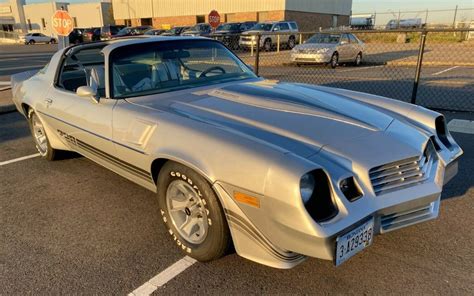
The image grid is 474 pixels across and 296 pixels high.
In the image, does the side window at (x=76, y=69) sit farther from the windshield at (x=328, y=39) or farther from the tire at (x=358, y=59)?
the tire at (x=358, y=59)

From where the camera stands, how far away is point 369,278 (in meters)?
2.54

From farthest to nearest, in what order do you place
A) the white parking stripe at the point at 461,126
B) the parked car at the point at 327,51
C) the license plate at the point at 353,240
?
the parked car at the point at 327,51 → the white parking stripe at the point at 461,126 → the license plate at the point at 353,240

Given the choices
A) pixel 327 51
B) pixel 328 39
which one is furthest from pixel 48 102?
pixel 328 39

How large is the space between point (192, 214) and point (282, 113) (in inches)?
39.9

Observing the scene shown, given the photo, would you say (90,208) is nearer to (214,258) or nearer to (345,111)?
(214,258)

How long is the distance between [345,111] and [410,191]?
35.2 inches

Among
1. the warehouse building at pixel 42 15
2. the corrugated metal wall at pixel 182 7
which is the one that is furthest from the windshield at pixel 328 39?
the warehouse building at pixel 42 15

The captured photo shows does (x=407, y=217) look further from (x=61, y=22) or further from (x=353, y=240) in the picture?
(x=61, y=22)

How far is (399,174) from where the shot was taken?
97.0 inches

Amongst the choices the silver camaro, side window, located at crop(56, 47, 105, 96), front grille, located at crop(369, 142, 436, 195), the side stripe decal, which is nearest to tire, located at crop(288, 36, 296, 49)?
side window, located at crop(56, 47, 105, 96)

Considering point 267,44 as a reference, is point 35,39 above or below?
below

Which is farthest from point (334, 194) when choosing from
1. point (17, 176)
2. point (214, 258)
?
point (17, 176)

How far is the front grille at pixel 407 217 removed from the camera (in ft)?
7.73

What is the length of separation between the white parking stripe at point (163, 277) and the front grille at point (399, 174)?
1370mm
